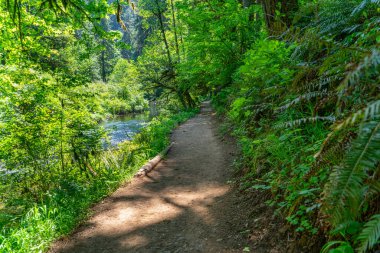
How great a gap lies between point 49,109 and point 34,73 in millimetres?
993

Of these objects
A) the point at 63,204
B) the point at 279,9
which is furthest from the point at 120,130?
the point at 279,9

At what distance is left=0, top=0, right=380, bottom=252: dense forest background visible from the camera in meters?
1.83

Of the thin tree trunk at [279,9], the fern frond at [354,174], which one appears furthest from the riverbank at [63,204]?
the thin tree trunk at [279,9]

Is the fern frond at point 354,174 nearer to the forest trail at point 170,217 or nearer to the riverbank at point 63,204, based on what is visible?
the forest trail at point 170,217

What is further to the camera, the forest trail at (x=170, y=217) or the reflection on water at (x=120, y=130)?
the reflection on water at (x=120, y=130)

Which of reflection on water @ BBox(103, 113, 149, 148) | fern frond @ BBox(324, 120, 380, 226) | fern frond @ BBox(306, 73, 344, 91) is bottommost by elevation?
reflection on water @ BBox(103, 113, 149, 148)

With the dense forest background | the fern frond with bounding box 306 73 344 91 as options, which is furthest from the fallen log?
the fern frond with bounding box 306 73 344 91

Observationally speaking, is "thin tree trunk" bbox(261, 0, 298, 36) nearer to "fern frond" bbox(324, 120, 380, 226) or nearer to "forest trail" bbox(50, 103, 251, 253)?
"forest trail" bbox(50, 103, 251, 253)

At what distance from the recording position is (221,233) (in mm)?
4086

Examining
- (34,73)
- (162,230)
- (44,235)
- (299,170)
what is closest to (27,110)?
(34,73)

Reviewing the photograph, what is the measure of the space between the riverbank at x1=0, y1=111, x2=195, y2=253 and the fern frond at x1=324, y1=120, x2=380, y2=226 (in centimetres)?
433

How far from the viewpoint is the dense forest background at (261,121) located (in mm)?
1826

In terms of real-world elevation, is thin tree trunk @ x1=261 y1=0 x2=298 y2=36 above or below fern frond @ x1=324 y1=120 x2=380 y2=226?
above

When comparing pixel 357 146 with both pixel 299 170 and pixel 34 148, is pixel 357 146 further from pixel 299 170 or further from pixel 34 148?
pixel 34 148
